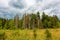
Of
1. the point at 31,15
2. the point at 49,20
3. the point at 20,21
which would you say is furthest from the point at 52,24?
the point at 20,21

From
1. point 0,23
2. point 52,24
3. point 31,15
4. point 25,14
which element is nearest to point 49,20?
point 52,24

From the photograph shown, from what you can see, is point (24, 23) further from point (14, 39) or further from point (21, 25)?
point (14, 39)

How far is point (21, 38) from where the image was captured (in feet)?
45.2

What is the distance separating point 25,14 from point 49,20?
16.6 meters

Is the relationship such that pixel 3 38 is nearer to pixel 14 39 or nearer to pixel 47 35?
pixel 14 39

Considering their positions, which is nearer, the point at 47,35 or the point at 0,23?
the point at 47,35

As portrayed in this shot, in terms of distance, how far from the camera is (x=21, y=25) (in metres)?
87.1

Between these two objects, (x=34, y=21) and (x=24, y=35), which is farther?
(x=34, y=21)

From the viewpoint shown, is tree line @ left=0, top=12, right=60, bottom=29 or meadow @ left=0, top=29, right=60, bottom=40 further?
tree line @ left=0, top=12, right=60, bottom=29

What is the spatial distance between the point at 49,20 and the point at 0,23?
23341 millimetres

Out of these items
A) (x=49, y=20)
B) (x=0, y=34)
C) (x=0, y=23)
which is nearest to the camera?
(x=0, y=34)

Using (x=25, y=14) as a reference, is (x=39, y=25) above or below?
below

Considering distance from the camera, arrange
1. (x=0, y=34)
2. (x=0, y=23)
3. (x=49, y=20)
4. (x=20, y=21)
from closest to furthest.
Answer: (x=0, y=34) → (x=0, y=23) → (x=49, y=20) → (x=20, y=21)

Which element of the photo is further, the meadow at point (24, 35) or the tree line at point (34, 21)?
the tree line at point (34, 21)
